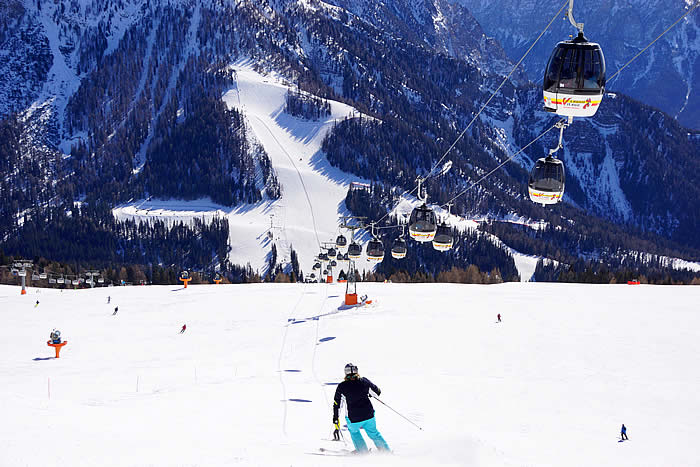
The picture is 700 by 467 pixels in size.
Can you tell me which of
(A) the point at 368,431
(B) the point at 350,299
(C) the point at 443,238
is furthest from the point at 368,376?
(B) the point at 350,299

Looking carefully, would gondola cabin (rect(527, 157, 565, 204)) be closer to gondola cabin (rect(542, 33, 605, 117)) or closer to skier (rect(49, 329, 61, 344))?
gondola cabin (rect(542, 33, 605, 117))

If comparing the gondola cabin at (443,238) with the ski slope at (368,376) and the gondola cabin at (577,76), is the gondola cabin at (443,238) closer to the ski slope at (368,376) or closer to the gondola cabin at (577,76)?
the ski slope at (368,376)

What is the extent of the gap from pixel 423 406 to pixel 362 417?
22.2 feet

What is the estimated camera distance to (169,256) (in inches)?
7569

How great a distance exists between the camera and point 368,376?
24.6 meters

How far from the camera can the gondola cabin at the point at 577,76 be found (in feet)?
36.1

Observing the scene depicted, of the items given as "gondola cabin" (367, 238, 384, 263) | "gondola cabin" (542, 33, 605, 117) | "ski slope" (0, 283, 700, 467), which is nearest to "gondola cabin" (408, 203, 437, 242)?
"ski slope" (0, 283, 700, 467)

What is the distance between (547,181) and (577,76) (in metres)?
3.28

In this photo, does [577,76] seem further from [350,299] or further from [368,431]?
[350,299]

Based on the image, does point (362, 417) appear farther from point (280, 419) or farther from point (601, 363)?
point (601, 363)

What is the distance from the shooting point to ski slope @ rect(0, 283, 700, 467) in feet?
43.9

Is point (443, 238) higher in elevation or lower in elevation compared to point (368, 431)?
higher

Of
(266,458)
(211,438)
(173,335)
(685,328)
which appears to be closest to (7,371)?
(173,335)

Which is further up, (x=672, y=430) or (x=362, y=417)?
(x=362, y=417)
